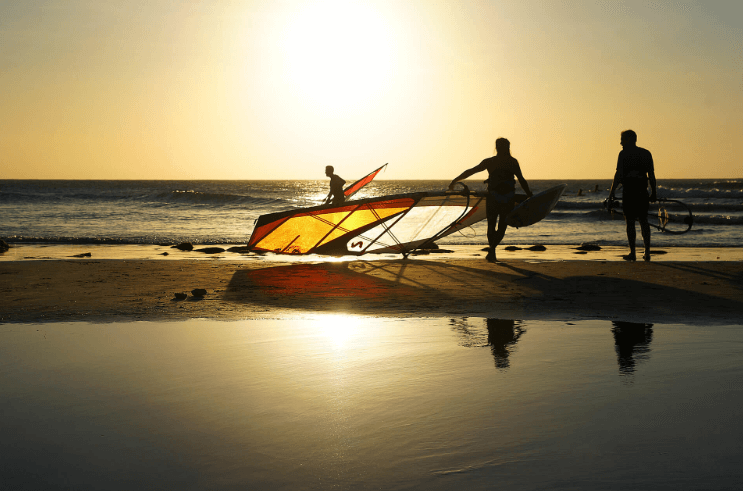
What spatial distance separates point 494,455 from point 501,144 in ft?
26.7

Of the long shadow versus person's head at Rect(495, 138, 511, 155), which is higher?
person's head at Rect(495, 138, 511, 155)

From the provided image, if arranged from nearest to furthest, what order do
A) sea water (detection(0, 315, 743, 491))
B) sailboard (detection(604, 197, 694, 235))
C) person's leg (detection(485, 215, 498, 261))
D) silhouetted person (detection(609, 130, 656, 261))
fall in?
sea water (detection(0, 315, 743, 491)) → silhouetted person (detection(609, 130, 656, 261)) → sailboard (detection(604, 197, 694, 235)) → person's leg (detection(485, 215, 498, 261))

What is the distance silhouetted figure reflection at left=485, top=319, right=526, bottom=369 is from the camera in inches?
165

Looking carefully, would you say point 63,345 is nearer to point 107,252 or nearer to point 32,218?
point 107,252

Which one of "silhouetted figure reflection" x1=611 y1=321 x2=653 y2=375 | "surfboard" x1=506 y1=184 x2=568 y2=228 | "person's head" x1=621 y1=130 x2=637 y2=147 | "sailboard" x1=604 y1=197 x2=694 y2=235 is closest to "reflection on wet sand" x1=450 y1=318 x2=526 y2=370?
"silhouetted figure reflection" x1=611 y1=321 x2=653 y2=375

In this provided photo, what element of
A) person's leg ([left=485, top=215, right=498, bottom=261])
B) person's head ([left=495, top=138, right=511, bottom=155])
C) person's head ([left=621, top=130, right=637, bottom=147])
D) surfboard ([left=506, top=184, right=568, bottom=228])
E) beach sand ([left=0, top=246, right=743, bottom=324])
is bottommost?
beach sand ([left=0, top=246, right=743, bottom=324])

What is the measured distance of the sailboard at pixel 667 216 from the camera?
10156 mm

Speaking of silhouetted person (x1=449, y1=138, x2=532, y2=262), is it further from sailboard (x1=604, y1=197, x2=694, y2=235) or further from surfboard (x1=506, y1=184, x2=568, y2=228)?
sailboard (x1=604, y1=197, x2=694, y2=235)

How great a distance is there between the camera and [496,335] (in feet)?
16.2

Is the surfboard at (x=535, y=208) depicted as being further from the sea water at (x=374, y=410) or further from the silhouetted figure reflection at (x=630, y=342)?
the sea water at (x=374, y=410)

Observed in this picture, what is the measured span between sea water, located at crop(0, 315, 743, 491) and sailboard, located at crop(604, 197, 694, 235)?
5368 millimetres

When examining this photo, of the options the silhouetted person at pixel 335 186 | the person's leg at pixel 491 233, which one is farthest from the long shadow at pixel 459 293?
the silhouetted person at pixel 335 186

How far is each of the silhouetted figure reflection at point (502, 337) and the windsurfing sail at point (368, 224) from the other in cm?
524

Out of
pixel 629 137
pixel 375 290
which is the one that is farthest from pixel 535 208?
pixel 375 290
